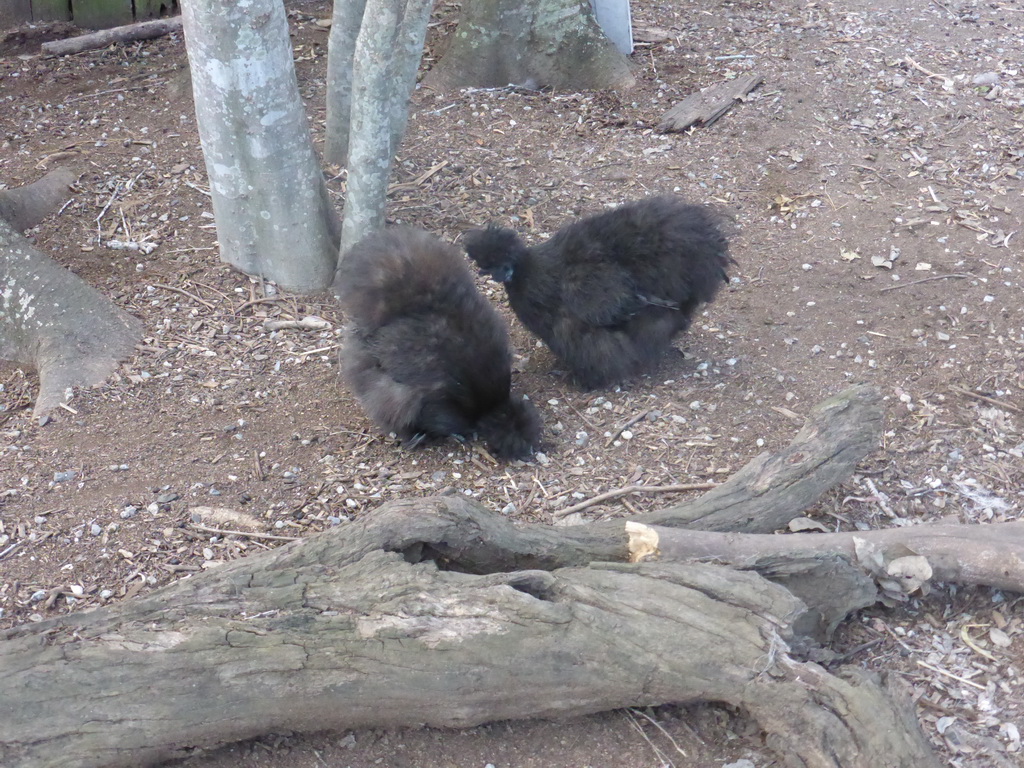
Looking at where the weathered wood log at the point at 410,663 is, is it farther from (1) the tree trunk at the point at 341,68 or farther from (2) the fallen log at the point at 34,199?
(2) the fallen log at the point at 34,199

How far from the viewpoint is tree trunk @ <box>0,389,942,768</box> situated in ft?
9.78

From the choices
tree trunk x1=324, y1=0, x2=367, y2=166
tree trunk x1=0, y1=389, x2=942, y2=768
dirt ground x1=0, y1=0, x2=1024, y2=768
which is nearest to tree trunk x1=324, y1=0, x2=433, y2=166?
tree trunk x1=324, y1=0, x2=367, y2=166

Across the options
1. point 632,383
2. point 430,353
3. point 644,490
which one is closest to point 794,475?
point 644,490

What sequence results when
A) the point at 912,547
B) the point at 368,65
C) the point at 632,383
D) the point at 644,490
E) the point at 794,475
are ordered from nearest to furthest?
the point at 912,547 → the point at 794,475 → the point at 644,490 → the point at 368,65 → the point at 632,383

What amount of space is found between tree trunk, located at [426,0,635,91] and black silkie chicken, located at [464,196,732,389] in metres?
→ 3.49

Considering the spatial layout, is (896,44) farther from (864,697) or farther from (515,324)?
(864,697)

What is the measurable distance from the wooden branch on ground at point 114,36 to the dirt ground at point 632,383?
0.16 m

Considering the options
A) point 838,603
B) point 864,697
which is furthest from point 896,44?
point 864,697

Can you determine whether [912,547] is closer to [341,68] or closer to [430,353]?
[430,353]

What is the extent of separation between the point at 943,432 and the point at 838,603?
183cm

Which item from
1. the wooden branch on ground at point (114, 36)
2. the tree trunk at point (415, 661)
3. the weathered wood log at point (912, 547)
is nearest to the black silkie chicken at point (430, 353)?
the weathered wood log at point (912, 547)

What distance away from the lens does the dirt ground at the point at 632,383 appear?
3.83m

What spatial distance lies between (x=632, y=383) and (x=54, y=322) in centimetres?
353

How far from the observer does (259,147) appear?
5602 millimetres
